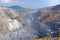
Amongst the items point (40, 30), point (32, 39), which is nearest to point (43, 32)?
point (40, 30)

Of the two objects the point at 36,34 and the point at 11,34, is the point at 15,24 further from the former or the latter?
the point at 36,34

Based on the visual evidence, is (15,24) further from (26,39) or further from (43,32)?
(43,32)

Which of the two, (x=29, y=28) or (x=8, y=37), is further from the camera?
(x=29, y=28)

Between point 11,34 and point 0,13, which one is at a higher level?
point 0,13

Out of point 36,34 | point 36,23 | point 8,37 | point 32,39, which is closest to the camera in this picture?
point 8,37

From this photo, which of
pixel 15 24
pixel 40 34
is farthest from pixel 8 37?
pixel 40 34

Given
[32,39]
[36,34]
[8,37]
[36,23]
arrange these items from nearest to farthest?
[8,37] → [32,39] → [36,34] → [36,23]
